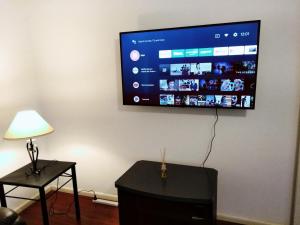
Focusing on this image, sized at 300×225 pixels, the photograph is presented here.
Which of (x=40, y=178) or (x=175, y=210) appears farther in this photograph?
(x=40, y=178)

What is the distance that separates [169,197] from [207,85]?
911 mm

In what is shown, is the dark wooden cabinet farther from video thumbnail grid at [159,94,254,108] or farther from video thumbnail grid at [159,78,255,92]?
video thumbnail grid at [159,78,255,92]

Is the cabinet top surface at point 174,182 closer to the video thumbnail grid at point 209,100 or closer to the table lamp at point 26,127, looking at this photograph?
the video thumbnail grid at point 209,100

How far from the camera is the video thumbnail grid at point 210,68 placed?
1768 millimetres

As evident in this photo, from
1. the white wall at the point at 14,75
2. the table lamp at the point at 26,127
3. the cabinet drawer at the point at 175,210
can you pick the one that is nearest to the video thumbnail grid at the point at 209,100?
the cabinet drawer at the point at 175,210

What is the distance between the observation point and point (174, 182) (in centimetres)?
182

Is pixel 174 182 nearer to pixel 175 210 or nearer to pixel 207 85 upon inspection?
pixel 175 210

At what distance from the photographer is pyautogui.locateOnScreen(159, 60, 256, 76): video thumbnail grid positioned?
1768 millimetres

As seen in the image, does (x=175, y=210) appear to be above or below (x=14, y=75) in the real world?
below

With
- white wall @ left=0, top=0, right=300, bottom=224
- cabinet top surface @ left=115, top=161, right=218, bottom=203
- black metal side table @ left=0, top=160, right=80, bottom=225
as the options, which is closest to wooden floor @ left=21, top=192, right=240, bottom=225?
white wall @ left=0, top=0, right=300, bottom=224

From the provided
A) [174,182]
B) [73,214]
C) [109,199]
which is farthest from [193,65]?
[73,214]

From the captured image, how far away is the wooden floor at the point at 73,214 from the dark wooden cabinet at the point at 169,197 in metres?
0.51

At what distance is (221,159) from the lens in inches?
82.6

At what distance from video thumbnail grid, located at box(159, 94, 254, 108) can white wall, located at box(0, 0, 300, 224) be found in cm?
14
